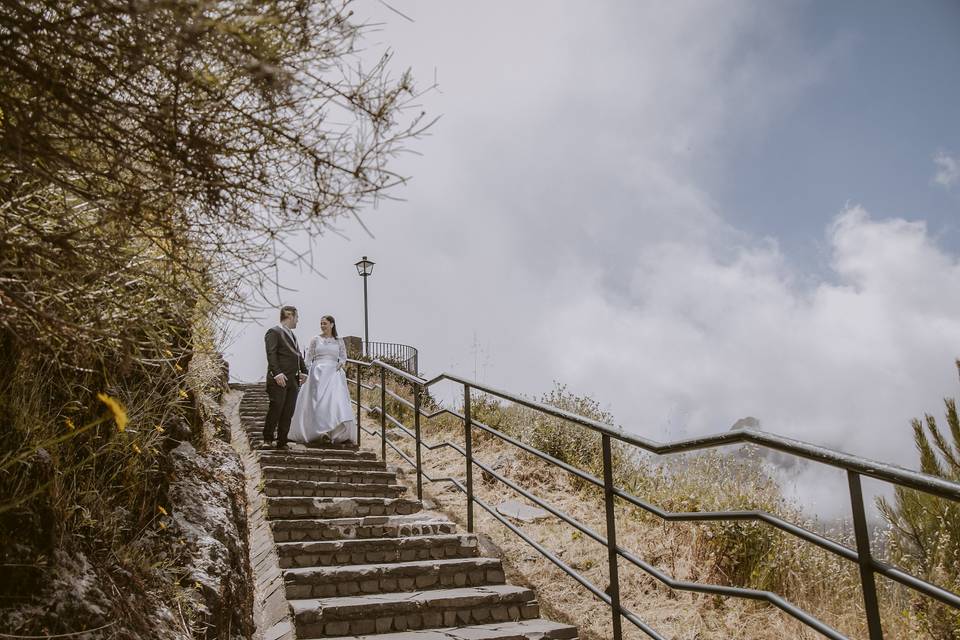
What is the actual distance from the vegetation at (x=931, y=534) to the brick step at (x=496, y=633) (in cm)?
209

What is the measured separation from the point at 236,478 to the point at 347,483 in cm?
155

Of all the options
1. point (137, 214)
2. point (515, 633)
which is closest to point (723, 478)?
point (515, 633)

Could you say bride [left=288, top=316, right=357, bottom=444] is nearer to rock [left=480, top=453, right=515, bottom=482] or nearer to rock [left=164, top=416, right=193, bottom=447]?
rock [left=480, top=453, right=515, bottom=482]

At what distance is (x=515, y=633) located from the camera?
3.70m

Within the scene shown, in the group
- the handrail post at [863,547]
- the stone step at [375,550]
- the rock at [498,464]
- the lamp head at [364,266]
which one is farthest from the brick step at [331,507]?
the lamp head at [364,266]

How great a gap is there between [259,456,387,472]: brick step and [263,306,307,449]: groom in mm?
663

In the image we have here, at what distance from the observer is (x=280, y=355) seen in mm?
7496

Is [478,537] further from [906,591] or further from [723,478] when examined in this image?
[906,591]

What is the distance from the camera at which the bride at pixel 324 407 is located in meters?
8.28

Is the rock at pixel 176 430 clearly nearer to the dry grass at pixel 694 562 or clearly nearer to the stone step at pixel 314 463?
the stone step at pixel 314 463

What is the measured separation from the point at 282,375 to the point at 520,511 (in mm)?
2958

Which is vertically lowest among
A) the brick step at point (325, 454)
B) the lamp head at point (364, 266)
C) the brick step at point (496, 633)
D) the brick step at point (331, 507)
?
the brick step at point (496, 633)

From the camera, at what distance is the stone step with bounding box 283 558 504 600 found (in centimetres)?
405

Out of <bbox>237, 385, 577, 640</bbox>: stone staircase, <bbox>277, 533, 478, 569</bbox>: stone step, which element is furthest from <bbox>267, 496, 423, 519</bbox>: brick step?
<bbox>277, 533, 478, 569</bbox>: stone step
